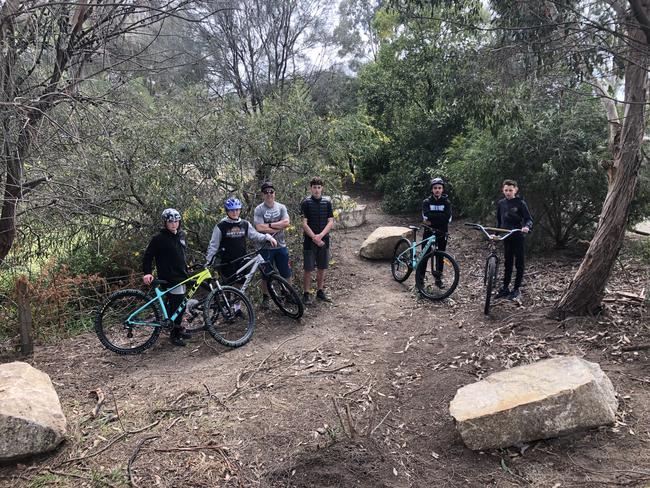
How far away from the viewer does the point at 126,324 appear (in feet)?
16.6

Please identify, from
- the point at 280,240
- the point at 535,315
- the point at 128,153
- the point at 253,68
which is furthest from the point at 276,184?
the point at 253,68

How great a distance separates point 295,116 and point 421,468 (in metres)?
5.79

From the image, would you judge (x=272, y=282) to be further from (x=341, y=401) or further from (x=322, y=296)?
(x=341, y=401)

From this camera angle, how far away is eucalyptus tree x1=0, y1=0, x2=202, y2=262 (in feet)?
12.4

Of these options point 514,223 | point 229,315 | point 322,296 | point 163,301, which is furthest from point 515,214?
point 163,301

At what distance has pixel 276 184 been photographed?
25.3 feet

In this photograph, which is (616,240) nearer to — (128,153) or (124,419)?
(124,419)

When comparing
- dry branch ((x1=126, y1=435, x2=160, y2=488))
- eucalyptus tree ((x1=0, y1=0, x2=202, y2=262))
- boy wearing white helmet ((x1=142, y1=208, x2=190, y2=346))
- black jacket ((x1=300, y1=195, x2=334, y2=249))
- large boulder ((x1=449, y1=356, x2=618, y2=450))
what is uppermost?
eucalyptus tree ((x1=0, y1=0, x2=202, y2=262))

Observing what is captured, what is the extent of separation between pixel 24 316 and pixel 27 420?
2.14 meters

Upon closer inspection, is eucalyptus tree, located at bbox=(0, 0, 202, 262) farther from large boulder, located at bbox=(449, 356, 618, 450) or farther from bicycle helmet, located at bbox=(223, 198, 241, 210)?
large boulder, located at bbox=(449, 356, 618, 450)

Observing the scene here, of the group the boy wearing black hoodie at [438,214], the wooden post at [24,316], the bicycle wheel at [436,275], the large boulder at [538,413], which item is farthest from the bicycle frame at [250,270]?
the large boulder at [538,413]

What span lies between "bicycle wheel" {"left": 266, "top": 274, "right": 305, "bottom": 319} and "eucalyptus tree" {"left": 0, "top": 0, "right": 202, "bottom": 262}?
2.75 metres

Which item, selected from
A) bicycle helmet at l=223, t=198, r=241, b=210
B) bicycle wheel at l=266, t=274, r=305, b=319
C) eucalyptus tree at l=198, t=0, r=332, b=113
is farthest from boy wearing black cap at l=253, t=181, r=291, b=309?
eucalyptus tree at l=198, t=0, r=332, b=113

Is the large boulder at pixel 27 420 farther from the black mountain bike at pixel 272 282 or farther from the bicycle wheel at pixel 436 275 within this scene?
the bicycle wheel at pixel 436 275
